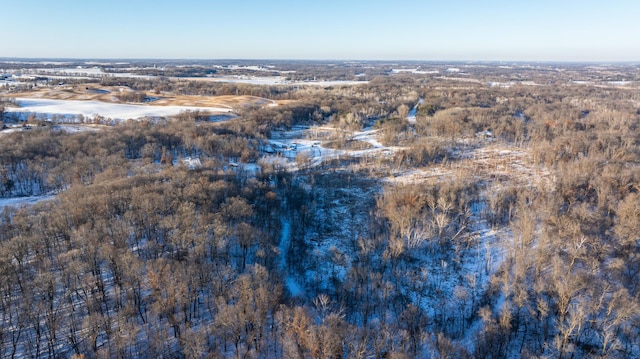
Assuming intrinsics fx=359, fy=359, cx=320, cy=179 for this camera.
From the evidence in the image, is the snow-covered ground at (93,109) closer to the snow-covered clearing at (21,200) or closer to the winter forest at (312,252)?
the winter forest at (312,252)

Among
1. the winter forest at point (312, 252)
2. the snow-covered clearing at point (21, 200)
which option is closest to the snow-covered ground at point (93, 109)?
the winter forest at point (312, 252)

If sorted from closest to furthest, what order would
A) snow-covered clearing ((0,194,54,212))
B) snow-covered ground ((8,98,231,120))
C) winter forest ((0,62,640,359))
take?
winter forest ((0,62,640,359)) → snow-covered clearing ((0,194,54,212)) → snow-covered ground ((8,98,231,120))

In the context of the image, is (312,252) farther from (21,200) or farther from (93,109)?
(93,109)

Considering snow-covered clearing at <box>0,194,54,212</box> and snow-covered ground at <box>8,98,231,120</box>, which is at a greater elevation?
snow-covered ground at <box>8,98,231,120</box>

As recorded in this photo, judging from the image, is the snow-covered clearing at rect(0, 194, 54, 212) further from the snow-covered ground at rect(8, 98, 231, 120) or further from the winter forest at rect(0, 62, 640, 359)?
the snow-covered ground at rect(8, 98, 231, 120)

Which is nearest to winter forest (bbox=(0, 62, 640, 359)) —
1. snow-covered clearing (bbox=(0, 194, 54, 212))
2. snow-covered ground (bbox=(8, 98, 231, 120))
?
snow-covered clearing (bbox=(0, 194, 54, 212))

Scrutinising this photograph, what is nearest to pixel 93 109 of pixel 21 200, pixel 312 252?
pixel 21 200
